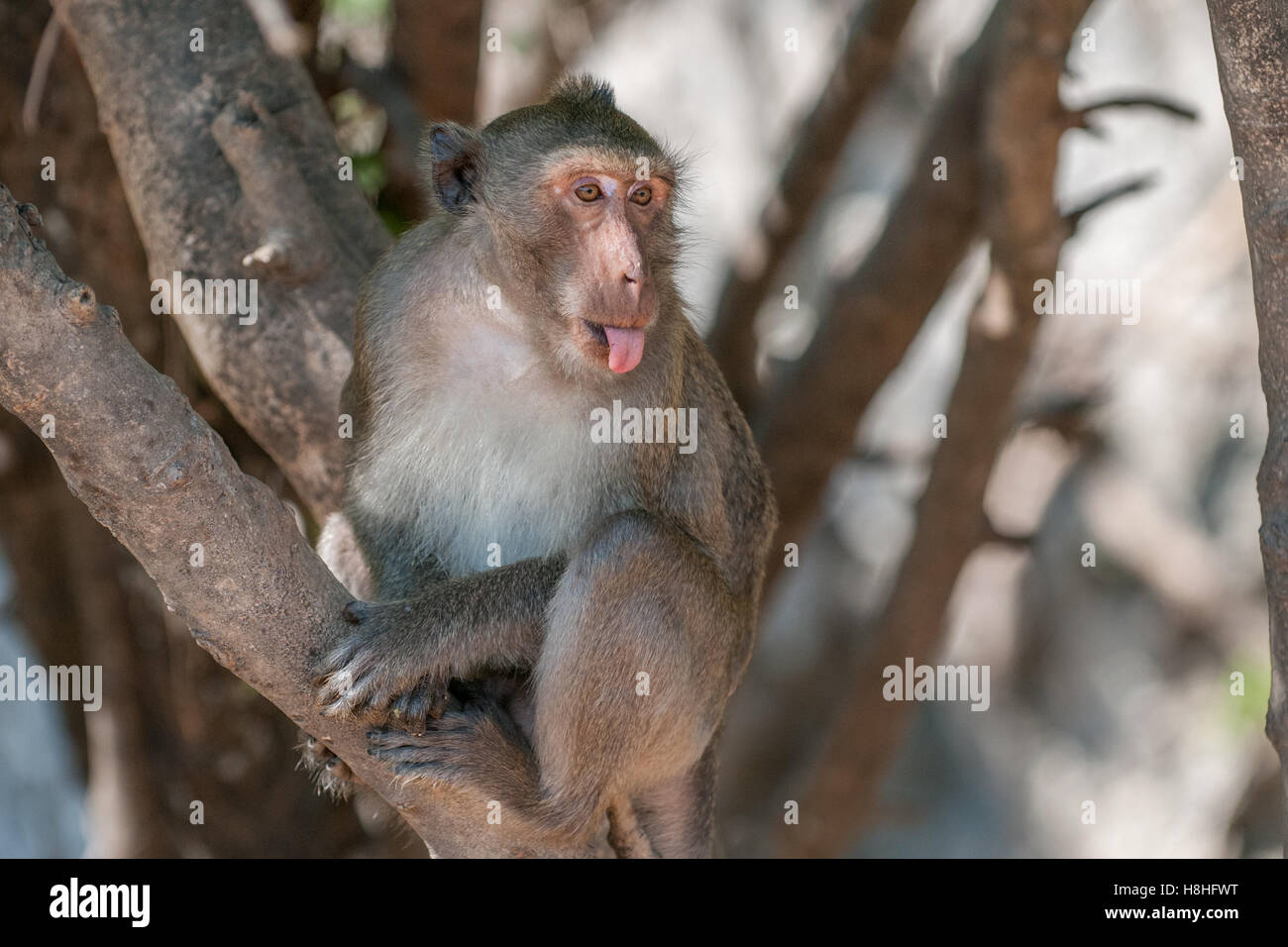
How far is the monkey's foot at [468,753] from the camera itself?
373 centimetres

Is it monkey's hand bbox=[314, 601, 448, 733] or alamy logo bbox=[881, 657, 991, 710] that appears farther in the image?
alamy logo bbox=[881, 657, 991, 710]

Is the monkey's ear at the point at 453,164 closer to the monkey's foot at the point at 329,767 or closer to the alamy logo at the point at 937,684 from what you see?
the monkey's foot at the point at 329,767

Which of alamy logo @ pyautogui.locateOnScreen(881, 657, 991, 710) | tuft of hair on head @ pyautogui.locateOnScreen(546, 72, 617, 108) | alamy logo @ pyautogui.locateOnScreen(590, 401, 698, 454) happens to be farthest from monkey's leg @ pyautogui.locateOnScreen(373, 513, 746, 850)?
alamy logo @ pyautogui.locateOnScreen(881, 657, 991, 710)

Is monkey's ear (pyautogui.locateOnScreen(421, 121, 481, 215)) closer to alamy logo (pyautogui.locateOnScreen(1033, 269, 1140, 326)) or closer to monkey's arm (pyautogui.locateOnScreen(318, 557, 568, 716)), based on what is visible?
monkey's arm (pyautogui.locateOnScreen(318, 557, 568, 716))

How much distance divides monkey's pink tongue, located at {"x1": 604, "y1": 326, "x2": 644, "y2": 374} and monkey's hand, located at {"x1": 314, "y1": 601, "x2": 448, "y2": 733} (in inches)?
35.0

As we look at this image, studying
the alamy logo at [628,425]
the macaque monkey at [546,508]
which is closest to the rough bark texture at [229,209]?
the macaque monkey at [546,508]

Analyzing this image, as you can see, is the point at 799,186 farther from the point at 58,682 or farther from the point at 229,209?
the point at 58,682

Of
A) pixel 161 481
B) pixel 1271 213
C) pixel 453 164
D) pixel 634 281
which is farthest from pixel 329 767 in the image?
pixel 1271 213

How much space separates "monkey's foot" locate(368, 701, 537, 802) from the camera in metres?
3.73

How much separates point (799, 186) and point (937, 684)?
436cm

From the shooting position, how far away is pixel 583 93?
4.45m

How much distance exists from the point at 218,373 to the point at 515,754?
77.2 inches

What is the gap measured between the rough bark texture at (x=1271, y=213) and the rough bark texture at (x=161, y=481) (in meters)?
2.16

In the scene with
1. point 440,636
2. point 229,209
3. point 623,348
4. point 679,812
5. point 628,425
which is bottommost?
point 679,812
